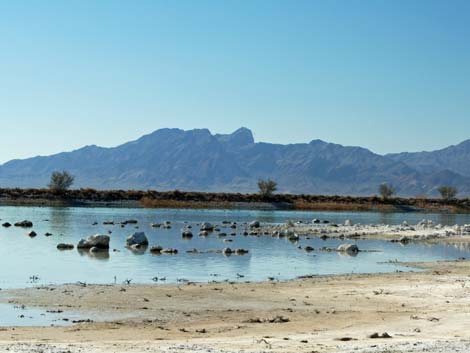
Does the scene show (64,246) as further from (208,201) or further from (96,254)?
(208,201)

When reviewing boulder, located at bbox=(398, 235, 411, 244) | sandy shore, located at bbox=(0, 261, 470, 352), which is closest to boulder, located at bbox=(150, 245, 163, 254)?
sandy shore, located at bbox=(0, 261, 470, 352)

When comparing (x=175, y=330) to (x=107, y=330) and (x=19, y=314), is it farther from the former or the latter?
→ (x=19, y=314)

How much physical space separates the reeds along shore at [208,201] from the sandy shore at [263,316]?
8668 cm

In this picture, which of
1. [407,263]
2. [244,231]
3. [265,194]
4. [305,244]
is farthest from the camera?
[265,194]

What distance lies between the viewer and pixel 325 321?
1845cm

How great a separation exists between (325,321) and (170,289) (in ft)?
23.2

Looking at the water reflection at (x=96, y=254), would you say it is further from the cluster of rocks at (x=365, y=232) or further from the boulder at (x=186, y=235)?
the cluster of rocks at (x=365, y=232)

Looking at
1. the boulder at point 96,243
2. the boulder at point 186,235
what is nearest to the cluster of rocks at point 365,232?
the boulder at point 186,235

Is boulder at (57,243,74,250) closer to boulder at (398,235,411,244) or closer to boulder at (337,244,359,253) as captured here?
boulder at (337,244,359,253)

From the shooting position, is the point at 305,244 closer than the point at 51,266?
No

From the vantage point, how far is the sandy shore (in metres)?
14.8

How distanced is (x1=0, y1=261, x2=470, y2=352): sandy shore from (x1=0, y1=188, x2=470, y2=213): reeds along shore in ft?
284

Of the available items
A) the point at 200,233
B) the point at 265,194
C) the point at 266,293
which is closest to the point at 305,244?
the point at 200,233

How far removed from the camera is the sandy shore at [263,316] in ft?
Result: 48.5
